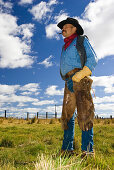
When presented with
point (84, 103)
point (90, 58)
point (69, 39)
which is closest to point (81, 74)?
point (90, 58)

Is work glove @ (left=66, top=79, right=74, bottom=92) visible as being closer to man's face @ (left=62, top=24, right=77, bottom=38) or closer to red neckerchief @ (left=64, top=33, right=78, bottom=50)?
red neckerchief @ (left=64, top=33, right=78, bottom=50)

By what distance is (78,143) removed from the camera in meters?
4.27

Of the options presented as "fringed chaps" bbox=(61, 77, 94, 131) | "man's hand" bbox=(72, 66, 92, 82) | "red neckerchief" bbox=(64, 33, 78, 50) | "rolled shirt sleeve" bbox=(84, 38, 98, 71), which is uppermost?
"red neckerchief" bbox=(64, 33, 78, 50)

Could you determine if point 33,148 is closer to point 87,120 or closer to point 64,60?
point 87,120

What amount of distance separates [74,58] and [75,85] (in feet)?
1.43

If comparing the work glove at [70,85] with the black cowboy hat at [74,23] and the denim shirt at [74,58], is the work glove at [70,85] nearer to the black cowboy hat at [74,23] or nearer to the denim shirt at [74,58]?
the denim shirt at [74,58]

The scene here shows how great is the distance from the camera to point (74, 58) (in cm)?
309

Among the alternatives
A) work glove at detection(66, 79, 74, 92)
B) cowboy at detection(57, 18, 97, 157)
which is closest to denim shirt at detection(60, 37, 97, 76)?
cowboy at detection(57, 18, 97, 157)

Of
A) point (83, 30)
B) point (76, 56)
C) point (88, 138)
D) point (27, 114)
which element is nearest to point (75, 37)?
point (83, 30)

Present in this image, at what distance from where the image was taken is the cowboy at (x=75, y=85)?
2912 mm

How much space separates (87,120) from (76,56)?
3.32 feet

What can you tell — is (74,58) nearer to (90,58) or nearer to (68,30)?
(90,58)

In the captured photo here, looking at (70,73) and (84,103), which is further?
(70,73)

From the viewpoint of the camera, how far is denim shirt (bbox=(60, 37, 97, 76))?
303cm
